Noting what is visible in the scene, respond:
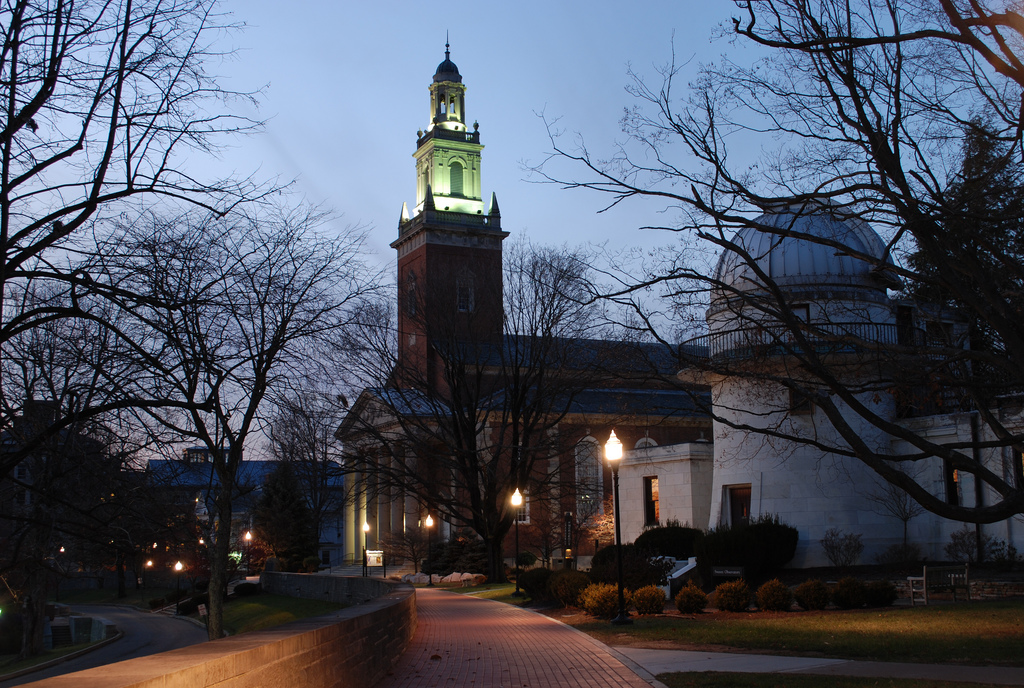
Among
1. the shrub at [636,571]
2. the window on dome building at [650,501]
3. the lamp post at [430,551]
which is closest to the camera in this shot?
the shrub at [636,571]

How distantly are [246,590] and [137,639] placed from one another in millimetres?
8085

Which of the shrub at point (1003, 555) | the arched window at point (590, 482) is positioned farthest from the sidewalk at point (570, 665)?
the arched window at point (590, 482)

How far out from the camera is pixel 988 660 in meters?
11.8

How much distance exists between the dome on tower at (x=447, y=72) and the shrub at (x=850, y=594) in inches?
2226

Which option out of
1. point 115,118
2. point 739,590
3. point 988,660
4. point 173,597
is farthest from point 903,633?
point 173,597

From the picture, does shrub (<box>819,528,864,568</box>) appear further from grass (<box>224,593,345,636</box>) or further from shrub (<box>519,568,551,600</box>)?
grass (<box>224,593,345,636</box>)

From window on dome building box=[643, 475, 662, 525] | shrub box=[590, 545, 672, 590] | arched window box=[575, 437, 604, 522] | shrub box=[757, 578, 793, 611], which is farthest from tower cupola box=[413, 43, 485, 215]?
shrub box=[757, 578, 793, 611]

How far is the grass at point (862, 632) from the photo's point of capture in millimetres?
12805

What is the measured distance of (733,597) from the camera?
19.8 m

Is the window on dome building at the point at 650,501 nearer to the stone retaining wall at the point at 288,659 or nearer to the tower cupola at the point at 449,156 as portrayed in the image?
the stone retaining wall at the point at 288,659

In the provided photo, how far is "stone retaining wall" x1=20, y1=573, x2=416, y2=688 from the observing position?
5590 mm

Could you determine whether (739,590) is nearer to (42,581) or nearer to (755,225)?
(755,225)

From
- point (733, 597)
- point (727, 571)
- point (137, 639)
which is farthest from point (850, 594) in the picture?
point (137, 639)

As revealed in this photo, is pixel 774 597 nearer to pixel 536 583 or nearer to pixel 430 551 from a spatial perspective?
pixel 536 583
